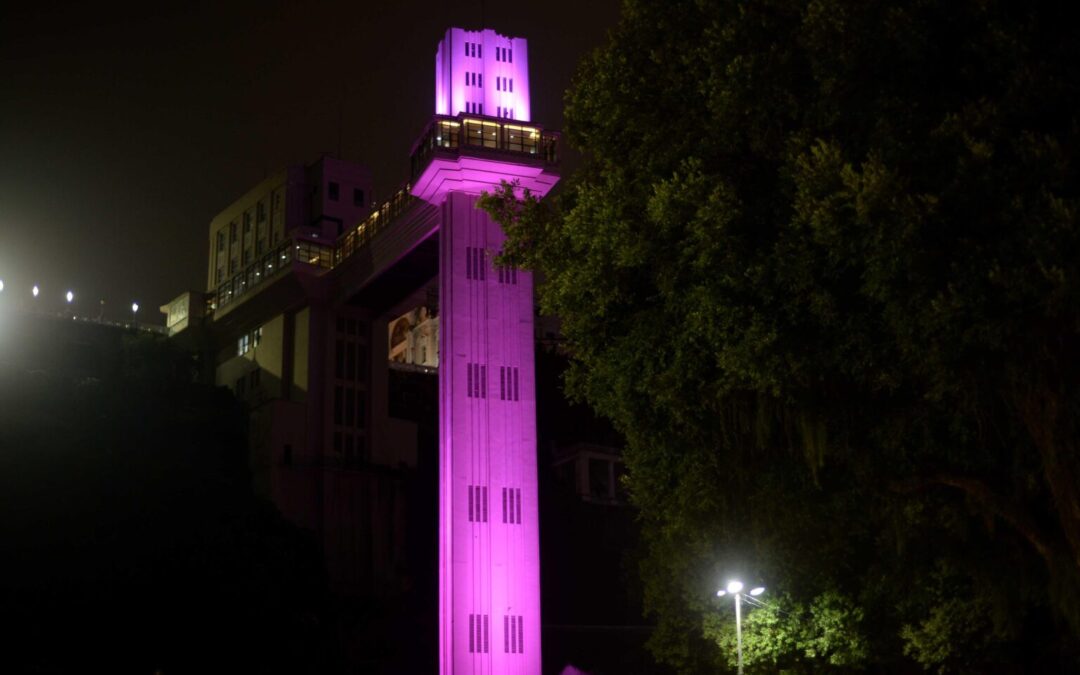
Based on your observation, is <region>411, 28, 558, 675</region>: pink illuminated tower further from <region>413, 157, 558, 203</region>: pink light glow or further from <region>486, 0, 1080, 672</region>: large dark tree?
<region>486, 0, 1080, 672</region>: large dark tree

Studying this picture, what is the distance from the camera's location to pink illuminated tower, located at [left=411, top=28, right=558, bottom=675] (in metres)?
42.4

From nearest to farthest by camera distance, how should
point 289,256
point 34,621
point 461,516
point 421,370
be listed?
1. point 34,621
2. point 461,516
3. point 289,256
4. point 421,370

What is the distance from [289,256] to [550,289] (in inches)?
1774

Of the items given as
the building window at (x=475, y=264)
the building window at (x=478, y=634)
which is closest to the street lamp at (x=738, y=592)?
the building window at (x=478, y=634)

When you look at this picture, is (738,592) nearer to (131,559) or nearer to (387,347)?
(131,559)

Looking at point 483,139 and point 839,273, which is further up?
point 483,139

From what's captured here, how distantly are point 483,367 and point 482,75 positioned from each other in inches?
492

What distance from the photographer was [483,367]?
149ft

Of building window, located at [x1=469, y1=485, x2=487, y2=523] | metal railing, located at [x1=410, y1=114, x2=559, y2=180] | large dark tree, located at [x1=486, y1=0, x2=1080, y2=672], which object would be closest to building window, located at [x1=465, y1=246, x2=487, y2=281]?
metal railing, located at [x1=410, y1=114, x2=559, y2=180]

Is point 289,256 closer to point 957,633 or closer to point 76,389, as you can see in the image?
point 76,389

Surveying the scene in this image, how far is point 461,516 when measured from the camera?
43.3 metres

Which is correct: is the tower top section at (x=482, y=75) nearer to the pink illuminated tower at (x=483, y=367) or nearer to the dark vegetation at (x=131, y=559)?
the pink illuminated tower at (x=483, y=367)

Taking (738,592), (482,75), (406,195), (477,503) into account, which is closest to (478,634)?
(477,503)

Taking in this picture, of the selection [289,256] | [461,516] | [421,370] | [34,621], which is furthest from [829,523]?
[421,370]
